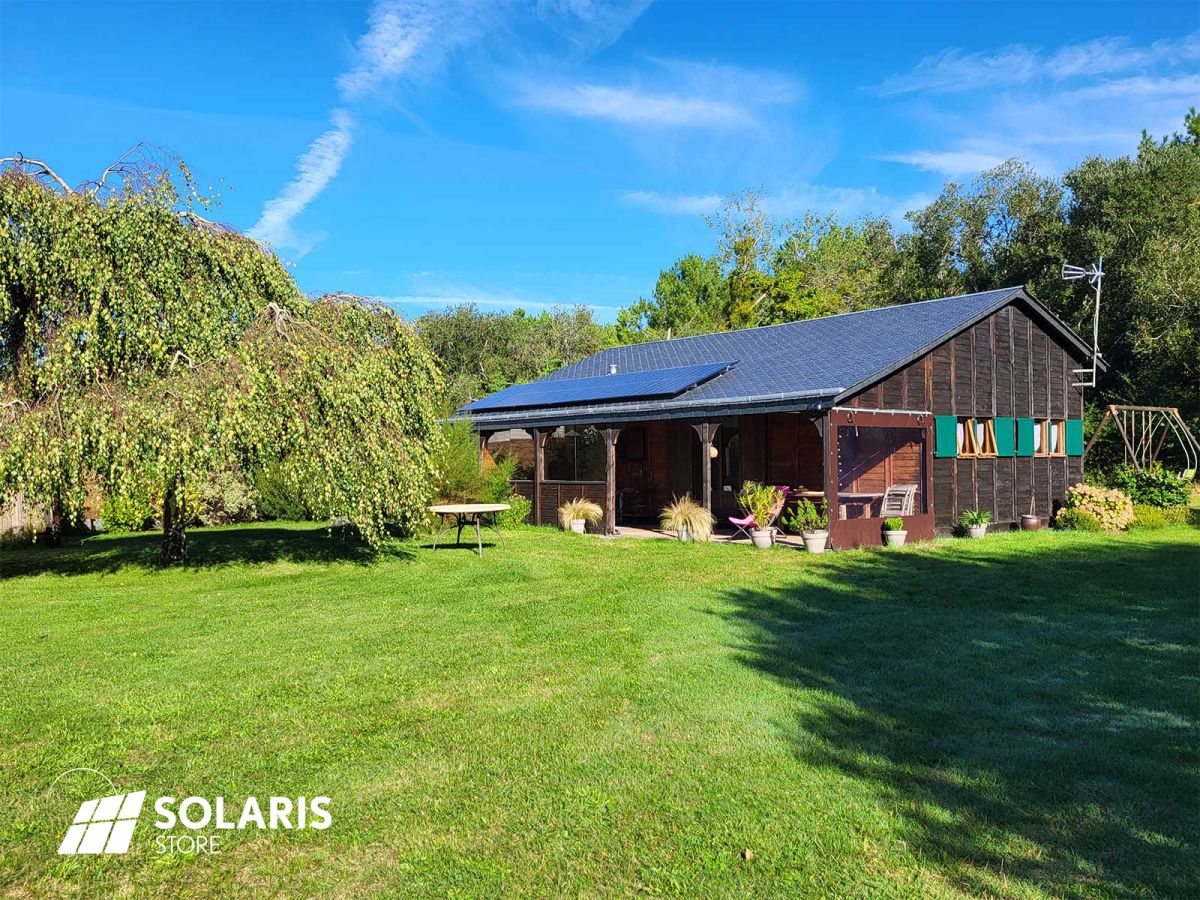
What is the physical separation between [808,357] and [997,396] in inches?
161

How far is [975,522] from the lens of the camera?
15.5 meters

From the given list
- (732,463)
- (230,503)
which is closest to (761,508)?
(732,463)

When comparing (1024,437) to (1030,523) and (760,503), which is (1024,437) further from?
(760,503)

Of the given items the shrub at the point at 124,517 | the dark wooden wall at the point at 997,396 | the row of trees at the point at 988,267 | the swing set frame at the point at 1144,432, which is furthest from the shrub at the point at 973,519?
the shrub at the point at 124,517

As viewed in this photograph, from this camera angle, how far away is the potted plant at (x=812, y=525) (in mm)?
13057

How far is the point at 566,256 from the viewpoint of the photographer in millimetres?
40094

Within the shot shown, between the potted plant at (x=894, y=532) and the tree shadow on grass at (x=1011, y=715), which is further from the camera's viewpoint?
the potted plant at (x=894, y=532)


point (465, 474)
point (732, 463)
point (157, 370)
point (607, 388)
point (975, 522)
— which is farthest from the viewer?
point (732, 463)

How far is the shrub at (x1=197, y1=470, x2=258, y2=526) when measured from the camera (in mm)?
20112

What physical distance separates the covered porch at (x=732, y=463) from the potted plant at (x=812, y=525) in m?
0.22

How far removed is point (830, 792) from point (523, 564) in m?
8.11

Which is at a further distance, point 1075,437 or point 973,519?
point 1075,437

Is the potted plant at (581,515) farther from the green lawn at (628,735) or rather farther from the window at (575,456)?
the green lawn at (628,735)

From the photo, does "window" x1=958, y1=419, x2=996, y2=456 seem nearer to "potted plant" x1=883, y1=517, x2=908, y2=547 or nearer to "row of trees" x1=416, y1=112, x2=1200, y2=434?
"potted plant" x1=883, y1=517, x2=908, y2=547
